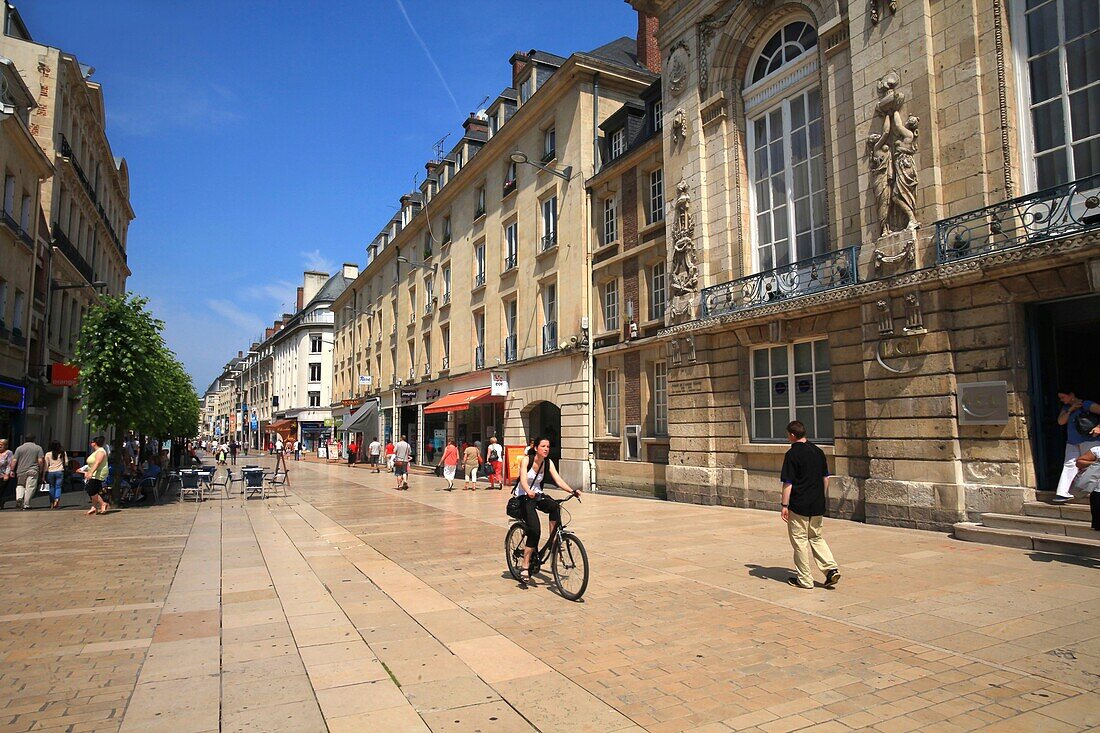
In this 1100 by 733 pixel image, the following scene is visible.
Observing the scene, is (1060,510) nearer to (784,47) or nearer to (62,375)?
(784,47)

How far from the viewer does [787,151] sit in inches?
554

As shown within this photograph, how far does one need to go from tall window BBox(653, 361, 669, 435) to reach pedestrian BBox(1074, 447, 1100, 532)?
10.4 metres

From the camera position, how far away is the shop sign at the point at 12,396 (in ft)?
62.4

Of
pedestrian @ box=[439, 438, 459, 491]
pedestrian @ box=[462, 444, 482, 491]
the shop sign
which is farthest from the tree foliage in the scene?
pedestrian @ box=[462, 444, 482, 491]

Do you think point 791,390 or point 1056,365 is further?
point 791,390

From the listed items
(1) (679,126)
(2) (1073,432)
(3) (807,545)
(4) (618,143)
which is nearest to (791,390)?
(2) (1073,432)

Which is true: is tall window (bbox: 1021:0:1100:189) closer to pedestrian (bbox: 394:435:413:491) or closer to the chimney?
the chimney

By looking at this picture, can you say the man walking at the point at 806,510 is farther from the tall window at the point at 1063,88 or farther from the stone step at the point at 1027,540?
the tall window at the point at 1063,88


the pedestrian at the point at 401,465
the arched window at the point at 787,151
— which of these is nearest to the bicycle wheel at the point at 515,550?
the arched window at the point at 787,151

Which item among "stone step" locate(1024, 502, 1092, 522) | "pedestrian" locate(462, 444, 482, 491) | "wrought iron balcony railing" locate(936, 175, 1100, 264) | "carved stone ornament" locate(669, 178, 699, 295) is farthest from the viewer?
"pedestrian" locate(462, 444, 482, 491)

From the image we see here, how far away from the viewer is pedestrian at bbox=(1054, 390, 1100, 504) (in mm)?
8492

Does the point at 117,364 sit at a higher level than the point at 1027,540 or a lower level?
higher

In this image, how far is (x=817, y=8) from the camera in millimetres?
13062

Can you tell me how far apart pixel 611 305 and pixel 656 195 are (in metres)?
3.51
